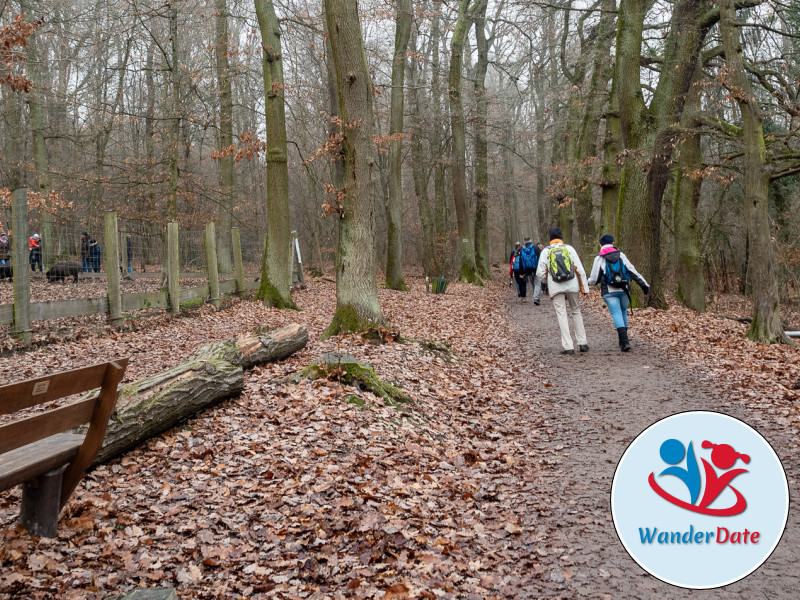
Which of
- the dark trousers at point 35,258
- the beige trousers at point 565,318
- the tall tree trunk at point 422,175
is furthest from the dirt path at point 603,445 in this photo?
the tall tree trunk at point 422,175

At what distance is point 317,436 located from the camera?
601cm

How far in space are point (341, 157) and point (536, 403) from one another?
17.0 ft

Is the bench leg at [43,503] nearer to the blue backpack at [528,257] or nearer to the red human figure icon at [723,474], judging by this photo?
the red human figure icon at [723,474]

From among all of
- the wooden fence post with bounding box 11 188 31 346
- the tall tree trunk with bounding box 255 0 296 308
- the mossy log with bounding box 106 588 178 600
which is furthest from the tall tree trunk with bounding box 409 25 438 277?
the mossy log with bounding box 106 588 178 600

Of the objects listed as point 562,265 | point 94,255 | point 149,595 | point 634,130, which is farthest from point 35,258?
point 634,130

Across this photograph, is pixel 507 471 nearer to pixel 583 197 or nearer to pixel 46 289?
pixel 46 289

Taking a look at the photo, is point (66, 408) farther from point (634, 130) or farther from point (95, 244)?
point (634, 130)

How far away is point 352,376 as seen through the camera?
24.5ft

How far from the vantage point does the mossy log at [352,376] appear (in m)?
7.43

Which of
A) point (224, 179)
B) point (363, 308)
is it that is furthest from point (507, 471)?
point (224, 179)

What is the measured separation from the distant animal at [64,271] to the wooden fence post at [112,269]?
361 centimetres

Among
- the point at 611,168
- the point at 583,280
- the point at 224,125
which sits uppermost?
the point at 224,125

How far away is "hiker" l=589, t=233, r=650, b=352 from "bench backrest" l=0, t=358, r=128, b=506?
807 centimetres

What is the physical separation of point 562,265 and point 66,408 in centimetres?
840
